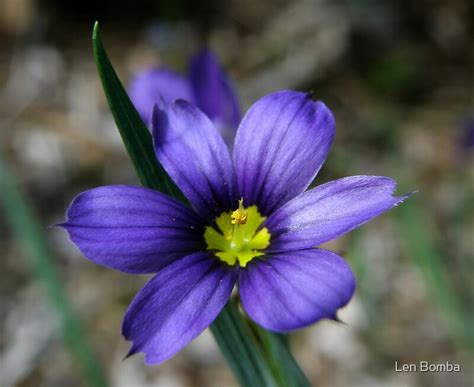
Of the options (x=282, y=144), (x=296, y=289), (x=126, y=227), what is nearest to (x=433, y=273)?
(x=282, y=144)

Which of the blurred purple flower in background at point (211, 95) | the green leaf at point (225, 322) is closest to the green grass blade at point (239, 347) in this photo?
the green leaf at point (225, 322)

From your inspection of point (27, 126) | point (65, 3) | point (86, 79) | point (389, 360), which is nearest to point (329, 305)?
point (389, 360)

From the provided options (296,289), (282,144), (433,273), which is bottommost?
(433,273)

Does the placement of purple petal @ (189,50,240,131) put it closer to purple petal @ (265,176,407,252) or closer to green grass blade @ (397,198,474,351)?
purple petal @ (265,176,407,252)

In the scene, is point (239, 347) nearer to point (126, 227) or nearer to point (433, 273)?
point (126, 227)

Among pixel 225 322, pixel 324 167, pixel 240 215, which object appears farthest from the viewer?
pixel 324 167

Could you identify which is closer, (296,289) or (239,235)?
(296,289)

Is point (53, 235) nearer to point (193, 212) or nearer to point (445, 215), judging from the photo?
point (445, 215)


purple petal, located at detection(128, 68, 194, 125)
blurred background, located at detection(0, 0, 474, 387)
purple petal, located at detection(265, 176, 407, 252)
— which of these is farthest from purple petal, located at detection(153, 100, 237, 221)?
blurred background, located at detection(0, 0, 474, 387)
